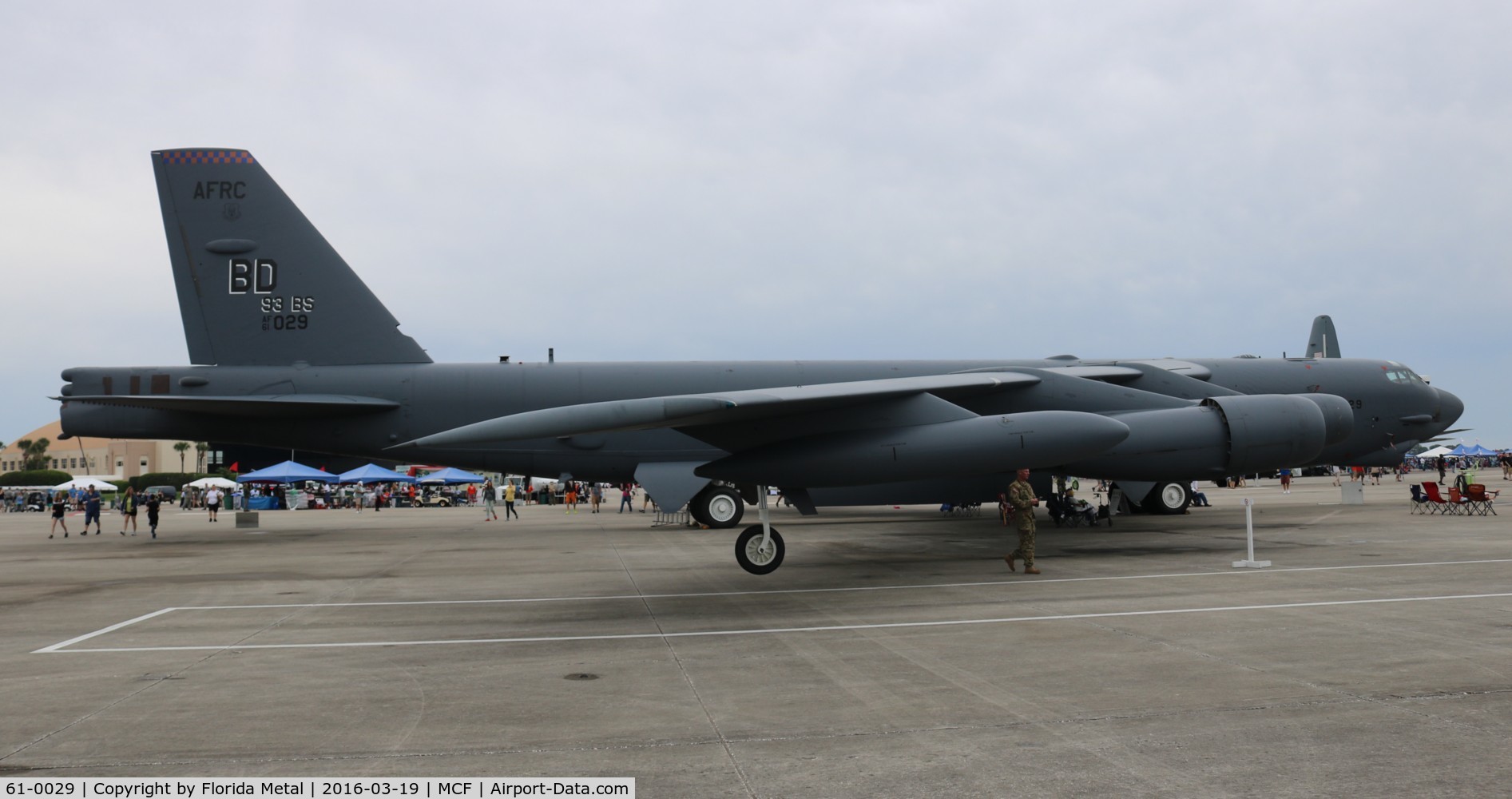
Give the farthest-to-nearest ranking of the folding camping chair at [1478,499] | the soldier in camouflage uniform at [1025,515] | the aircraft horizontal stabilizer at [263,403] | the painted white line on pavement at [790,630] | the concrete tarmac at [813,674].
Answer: the folding camping chair at [1478,499]
the aircraft horizontal stabilizer at [263,403]
the soldier in camouflage uniform at [1025,515]
the painted white line on pavement at [790,630]
the concrete tarmac at [813,674]

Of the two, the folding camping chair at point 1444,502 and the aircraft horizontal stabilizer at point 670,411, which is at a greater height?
the aircraft horizontal stabilizer at point 670,411

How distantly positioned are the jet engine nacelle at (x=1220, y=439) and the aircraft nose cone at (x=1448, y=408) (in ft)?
28.5

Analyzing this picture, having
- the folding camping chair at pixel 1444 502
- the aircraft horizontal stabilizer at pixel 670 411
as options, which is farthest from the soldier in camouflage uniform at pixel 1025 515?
the folding camping chair at pixel 1444 502

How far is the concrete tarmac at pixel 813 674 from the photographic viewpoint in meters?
4.57

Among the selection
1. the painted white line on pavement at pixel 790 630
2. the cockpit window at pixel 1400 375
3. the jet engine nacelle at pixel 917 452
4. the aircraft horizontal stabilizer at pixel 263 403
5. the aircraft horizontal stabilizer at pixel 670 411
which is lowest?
the painted white line on pavement at pixel 790 630

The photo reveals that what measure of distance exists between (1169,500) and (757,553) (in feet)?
42.7

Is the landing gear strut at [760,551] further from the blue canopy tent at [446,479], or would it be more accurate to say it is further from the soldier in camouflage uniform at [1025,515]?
the blue canopy tent at [446,479]

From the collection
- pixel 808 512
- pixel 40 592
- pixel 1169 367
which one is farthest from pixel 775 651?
pixel 1169 367

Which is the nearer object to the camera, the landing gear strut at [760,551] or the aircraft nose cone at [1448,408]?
the landing gear strut at [760,551]

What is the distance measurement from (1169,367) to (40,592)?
743 inches

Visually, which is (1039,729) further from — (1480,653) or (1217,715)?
(1480,653)

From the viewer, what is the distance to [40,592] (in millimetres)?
12336

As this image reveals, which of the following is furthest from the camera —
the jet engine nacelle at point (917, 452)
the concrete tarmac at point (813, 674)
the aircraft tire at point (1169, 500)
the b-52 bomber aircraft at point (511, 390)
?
the aircraft tire at point (1169, 500)

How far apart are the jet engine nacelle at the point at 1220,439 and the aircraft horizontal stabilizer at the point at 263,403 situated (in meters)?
12.5
